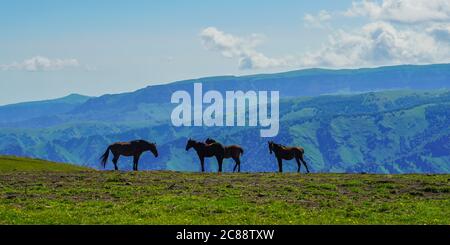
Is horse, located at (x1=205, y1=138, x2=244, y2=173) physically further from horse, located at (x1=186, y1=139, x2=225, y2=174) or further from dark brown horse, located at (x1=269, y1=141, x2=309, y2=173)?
dark brown horse, located at (x1=269, y1=141, x2=309, y2=173)

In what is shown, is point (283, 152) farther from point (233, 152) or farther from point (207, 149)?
point (207, 149)

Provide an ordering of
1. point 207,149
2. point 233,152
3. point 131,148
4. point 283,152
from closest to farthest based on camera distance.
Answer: point 207,149, point 283,152, point 131,148, point 233,152

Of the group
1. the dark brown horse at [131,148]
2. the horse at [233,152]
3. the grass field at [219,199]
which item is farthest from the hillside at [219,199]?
the horse at [233,152]

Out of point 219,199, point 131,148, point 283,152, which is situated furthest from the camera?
point 131,148

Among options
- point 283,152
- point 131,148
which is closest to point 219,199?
point 283,152

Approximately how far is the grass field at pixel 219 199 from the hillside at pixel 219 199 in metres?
0.04

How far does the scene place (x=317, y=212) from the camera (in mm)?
33219

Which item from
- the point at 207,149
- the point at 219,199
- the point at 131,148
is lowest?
the point at 219,199

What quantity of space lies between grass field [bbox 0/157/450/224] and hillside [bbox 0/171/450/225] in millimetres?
45

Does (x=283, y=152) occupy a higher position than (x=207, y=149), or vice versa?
(x=207, y=149)

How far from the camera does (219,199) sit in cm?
3794
